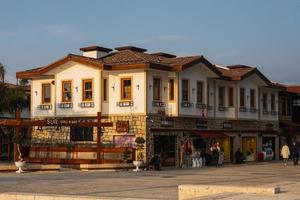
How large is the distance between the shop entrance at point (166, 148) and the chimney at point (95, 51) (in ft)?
25.7

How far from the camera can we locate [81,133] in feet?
130

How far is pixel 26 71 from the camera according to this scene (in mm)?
42094

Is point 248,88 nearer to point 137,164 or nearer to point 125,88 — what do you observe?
point 125,88

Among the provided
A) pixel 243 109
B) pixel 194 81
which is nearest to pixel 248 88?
pixel 243 109

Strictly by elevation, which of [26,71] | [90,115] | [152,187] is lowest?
[152,187]

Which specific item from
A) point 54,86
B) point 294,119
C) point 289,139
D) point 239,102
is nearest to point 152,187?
point 54,86

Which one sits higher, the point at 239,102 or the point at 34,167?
the point at 239,102

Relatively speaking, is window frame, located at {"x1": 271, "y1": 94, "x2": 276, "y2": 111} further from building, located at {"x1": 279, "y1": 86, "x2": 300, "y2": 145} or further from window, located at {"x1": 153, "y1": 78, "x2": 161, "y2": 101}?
window, located at {"x1": 153, "y1": 78, "x2": 161, "y2": 101}

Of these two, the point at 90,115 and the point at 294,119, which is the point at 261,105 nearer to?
the point at 294,119

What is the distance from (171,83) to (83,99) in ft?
18.7

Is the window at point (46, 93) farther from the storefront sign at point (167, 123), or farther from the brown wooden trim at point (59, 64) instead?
the storefront sign at point (167, 123)

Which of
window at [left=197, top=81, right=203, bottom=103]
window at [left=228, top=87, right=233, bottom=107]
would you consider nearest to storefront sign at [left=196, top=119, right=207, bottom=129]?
window at [left=197, top=81, right=203, bottom=103]

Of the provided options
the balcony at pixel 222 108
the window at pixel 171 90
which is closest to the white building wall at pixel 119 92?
the window at pixel 171 90

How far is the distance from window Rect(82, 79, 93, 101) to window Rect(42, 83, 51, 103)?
3.62 meters
